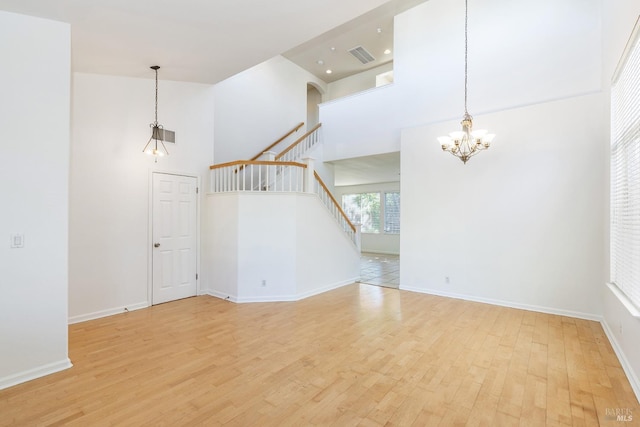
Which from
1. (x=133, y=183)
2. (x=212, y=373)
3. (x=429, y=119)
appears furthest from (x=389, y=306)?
(x=133, y=183)

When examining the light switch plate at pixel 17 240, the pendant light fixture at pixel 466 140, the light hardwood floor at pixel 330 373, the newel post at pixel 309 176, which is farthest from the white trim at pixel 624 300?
the light switch plate at pixel 17 240

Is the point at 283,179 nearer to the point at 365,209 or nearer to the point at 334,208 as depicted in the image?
the point at 334,208

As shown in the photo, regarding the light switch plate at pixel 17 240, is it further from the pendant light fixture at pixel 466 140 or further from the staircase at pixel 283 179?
the pendant light fixture at pixel 466 140

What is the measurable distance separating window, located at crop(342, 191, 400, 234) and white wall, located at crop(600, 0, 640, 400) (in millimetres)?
6820

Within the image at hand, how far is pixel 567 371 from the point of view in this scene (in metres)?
2.63

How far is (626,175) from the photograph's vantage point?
2826mm

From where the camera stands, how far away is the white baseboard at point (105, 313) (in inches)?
150

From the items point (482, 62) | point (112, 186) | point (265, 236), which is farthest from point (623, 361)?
point (112, 186)

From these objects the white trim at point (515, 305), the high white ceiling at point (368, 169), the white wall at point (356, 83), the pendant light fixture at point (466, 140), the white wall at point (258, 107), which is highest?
the white wall at point (356, 83)

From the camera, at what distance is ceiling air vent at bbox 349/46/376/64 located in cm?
781

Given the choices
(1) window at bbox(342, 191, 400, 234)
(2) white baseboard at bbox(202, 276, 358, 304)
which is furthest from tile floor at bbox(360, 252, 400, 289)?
(2) white baseboard at bbox(202, 276, 358, 304)

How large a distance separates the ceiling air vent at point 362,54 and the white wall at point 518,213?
12.7 ft

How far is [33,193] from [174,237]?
2.28 m

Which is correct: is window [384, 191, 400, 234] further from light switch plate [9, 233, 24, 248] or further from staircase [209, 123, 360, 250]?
light switch plate [9, 233, 24, 248]
